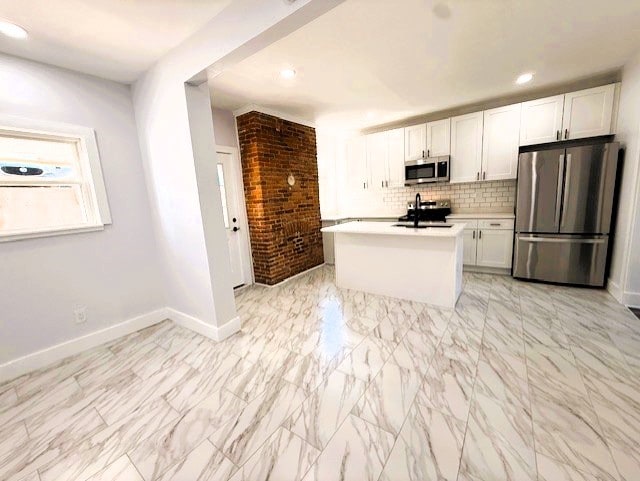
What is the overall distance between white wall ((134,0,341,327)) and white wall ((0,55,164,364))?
0.17 m

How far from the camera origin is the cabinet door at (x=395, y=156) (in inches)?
178

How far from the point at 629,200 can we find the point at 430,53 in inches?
103

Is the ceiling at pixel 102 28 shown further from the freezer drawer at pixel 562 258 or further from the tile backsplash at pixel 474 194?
the freezer drawer at pixel 562 258

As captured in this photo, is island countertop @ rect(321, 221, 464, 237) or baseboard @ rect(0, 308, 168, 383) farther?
island countertop @ rect(321, 221, 464, 237)

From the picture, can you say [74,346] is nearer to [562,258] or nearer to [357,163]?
[357,163]

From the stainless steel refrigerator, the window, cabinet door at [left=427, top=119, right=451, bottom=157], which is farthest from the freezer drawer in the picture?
the window

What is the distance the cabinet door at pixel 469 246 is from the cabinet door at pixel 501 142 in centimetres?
87

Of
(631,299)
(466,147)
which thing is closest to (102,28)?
(466,147)

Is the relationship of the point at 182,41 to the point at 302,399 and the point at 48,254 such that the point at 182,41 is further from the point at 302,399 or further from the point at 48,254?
the point at 302,399

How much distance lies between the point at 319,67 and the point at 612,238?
391cm

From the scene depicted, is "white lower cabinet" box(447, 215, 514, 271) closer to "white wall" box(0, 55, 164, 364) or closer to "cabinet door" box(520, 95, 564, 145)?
"cabinet door" box(520, 95, 564, 145)

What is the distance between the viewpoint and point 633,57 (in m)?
2.70

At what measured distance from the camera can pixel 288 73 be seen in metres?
2.63

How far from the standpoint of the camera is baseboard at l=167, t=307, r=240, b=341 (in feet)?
8.10
